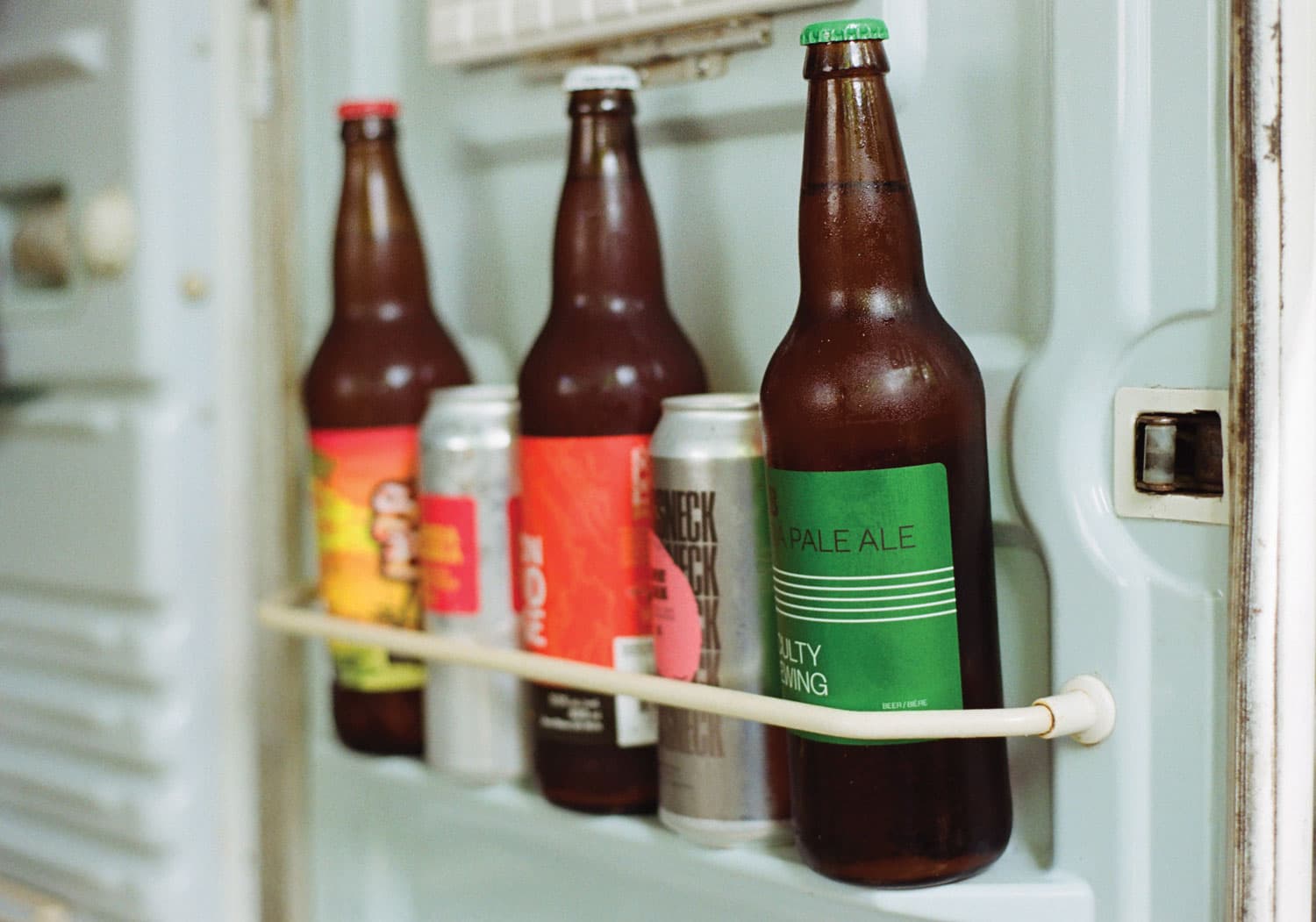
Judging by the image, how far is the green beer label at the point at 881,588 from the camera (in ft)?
2.39

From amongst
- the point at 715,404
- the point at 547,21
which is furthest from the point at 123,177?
the point at 715,404

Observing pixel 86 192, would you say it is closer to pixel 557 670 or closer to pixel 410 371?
pixel 410 371

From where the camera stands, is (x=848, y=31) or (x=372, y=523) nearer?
(x=848, y=31)

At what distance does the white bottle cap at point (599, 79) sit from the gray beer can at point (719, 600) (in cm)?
23

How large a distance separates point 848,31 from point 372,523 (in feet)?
1.75

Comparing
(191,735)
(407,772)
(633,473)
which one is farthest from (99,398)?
(633,473)

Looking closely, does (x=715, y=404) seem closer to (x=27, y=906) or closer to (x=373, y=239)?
(x=373, y=239)

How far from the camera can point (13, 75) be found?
4.24ft

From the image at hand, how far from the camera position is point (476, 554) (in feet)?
3.11

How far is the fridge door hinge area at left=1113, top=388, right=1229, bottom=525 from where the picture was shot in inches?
28.7

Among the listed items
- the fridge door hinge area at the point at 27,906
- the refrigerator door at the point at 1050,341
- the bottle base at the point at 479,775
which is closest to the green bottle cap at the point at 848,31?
the refrigerator door at the point at 1050,341

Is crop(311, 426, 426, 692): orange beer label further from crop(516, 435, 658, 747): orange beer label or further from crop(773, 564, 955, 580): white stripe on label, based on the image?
crop(773, 564, 955, 580): white stripe on label

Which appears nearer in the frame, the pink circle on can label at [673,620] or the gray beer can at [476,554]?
the pink circle on can label at [673,620]

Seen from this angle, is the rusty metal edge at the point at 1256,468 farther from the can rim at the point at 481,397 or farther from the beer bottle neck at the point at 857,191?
the can rim at the point at 481,397
